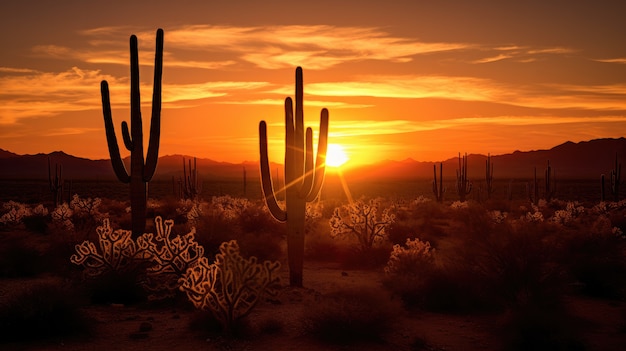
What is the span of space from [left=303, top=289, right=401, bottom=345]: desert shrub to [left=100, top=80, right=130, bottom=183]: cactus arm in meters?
7.98

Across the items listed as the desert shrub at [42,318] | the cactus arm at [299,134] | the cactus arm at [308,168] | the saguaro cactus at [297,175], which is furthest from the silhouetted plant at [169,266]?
the cactus arm at [299,134]

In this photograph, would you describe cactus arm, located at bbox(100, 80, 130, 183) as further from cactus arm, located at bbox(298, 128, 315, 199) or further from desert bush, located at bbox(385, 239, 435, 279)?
desert bush, located at bbox(385, 239, 435, 279)

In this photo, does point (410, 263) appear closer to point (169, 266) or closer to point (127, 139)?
point (169, 266)

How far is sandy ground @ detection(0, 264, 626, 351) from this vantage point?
10289mm

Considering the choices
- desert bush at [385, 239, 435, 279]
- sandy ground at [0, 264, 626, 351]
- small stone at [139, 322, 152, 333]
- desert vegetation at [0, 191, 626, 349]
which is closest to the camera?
sandy ground at [0, 264, 626, 351]

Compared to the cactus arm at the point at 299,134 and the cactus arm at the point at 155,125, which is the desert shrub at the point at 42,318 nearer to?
the cactus arm at the point at 155,125

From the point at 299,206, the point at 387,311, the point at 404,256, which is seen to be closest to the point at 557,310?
the point at 387,311

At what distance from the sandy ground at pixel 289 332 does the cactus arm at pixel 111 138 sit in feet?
16.1

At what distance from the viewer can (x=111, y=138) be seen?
1730 centimetres

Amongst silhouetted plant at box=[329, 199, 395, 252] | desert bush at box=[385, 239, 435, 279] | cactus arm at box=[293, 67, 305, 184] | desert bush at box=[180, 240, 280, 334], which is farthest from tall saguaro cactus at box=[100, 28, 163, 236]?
desert bush at box=[385, 239, 435, 279]

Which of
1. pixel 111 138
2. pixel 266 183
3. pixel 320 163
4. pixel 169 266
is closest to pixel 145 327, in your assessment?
pixel 169 266

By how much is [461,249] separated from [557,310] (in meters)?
2.28

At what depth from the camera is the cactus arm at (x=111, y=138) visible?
55.6 ft

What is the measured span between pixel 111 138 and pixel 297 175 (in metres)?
5.49
